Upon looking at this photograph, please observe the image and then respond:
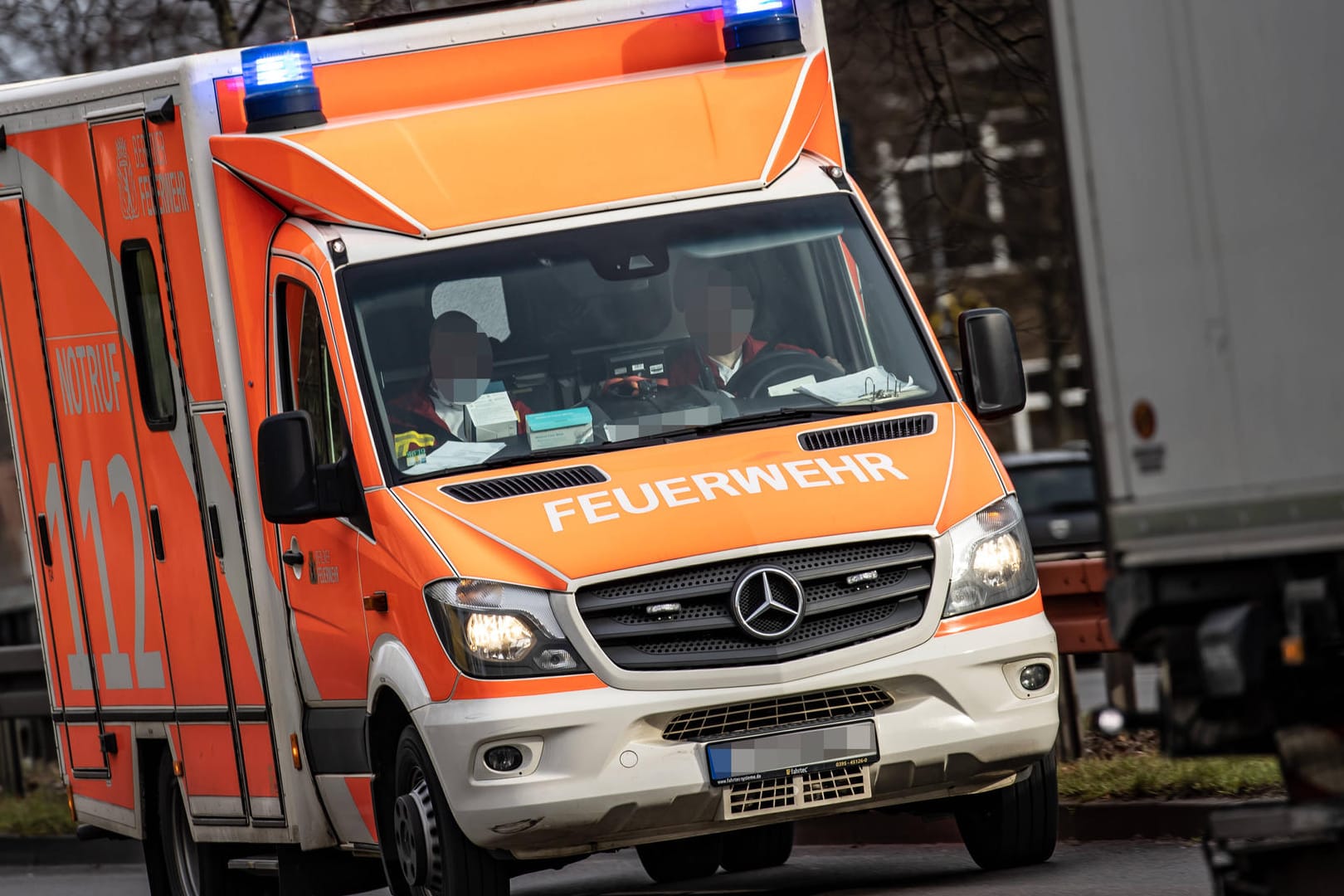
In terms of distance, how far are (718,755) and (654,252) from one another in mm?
1902

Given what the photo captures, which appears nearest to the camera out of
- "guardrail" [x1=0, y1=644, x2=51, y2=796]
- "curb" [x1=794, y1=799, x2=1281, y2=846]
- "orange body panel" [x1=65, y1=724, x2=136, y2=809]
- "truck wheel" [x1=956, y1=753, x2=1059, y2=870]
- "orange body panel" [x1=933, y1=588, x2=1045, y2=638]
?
"orange body panel" [x1=933, y1=588, x2=1045, y2=638]

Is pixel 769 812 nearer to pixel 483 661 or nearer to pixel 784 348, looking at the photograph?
pixel 483 661

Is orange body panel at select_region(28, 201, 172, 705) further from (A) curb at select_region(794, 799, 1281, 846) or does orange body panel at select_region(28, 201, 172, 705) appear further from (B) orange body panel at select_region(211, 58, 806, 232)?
(A) curb at select_region(794, 799, 1281, 846)

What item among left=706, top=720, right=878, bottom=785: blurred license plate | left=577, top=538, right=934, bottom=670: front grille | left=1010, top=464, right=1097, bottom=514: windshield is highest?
left=577, top=538, right=934, bottom=670: front grille

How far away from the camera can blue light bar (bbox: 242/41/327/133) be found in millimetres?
8672

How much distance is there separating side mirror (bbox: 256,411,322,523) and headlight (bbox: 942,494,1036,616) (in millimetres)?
2069

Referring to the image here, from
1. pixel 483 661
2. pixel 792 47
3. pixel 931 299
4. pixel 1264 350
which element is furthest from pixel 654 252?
pixel 931 299

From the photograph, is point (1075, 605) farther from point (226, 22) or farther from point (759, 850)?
point (226, 22)

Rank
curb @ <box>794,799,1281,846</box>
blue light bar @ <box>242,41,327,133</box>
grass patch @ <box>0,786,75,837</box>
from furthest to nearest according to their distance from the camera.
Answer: grass patch @ <box>0,786,75,837</box> < curb @ <box>794,799,1281,846</box> < blue light bar @ <box>242,41,327,133</box>

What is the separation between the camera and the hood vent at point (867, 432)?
7992mm

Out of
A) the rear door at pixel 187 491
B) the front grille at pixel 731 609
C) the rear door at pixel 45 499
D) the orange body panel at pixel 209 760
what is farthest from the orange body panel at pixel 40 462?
the front grille at pixel 731 609

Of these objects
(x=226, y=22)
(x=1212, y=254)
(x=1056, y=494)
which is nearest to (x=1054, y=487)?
(x=1056, y=494)

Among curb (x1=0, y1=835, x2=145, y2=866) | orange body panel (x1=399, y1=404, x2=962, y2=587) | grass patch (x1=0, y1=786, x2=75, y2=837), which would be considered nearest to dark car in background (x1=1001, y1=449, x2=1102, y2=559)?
grass patch (x1=0, y1=786, x2=75, y2=837)

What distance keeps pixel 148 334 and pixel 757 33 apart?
8.36ft
